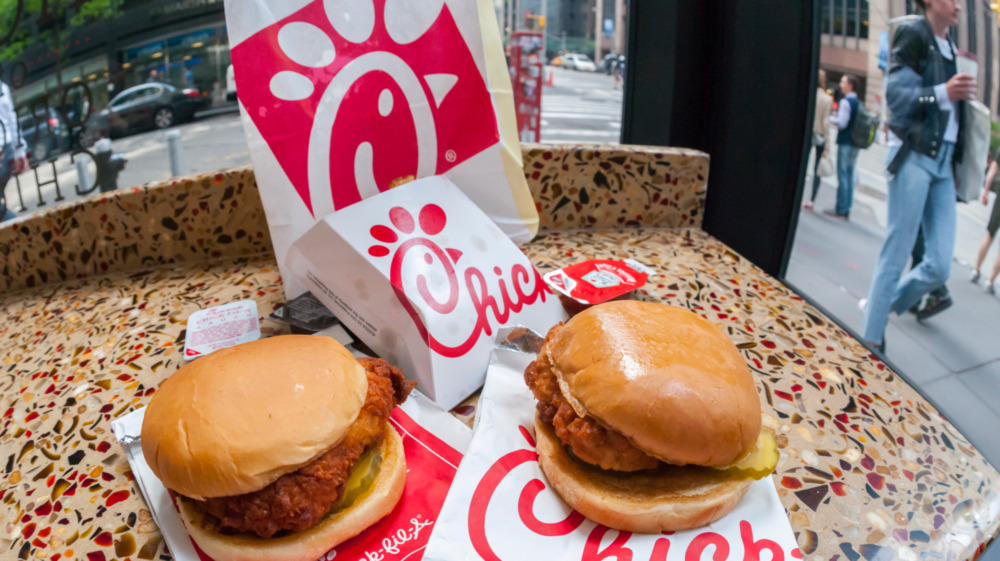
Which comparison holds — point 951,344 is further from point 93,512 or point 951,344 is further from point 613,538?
point 93,512

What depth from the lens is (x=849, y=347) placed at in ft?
4.46

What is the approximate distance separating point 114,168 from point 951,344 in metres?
3.25

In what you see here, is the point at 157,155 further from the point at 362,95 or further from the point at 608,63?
the point at 608,63

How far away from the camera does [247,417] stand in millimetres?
826

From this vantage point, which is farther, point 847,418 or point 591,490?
point 847,418

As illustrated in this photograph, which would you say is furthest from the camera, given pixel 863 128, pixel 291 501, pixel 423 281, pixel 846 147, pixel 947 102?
pixel 846 147

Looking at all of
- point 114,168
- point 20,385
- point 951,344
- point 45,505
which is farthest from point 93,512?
point 951,344

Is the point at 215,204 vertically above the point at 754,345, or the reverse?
the point at 215,204

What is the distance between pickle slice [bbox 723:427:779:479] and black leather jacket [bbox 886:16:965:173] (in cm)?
141

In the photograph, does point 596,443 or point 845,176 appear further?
point 845,176

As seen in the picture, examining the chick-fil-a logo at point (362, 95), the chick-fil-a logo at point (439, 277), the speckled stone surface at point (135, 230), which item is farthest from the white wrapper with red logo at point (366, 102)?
the speckled stone surface at point (135, 230)

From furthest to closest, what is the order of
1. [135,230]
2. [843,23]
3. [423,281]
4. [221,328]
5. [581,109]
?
[581,109], [843,23], [135,230], [221,328], [423,281]

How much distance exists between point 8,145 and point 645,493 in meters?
2.25

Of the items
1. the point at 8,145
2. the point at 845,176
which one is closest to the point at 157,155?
the point at 8,145
